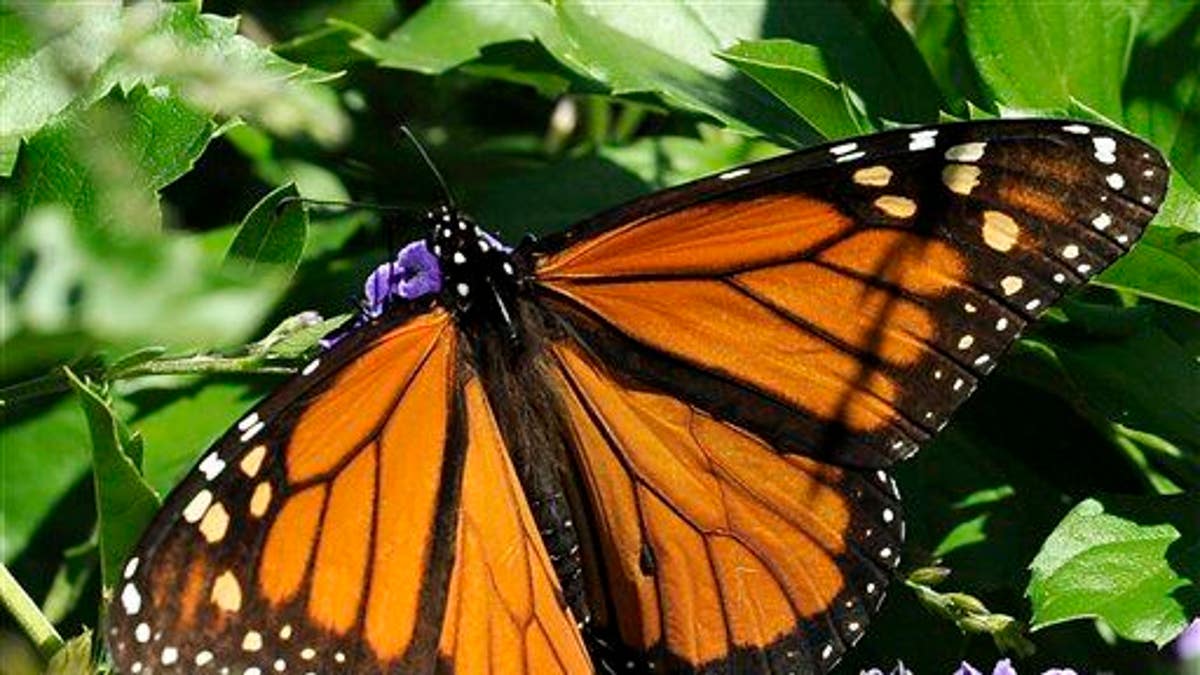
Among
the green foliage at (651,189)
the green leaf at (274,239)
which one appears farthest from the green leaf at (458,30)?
the green leaf at (274,239)

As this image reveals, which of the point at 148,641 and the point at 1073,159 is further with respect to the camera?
the point at 1073,159

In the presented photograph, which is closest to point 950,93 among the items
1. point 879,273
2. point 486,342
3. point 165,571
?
point 879,273

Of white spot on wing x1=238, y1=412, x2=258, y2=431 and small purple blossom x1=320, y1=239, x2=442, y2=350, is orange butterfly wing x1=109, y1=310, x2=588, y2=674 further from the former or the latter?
small purple blossom x1=320, y1=239, x2=442, y2=350

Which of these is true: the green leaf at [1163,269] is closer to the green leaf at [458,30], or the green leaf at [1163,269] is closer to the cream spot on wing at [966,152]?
the cream spot on wing at [966,152]

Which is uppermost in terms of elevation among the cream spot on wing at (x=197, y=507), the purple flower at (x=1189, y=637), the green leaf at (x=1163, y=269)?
the cream spot on wing at (x=197, y=507)

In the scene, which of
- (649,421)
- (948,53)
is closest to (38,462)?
(649,421)

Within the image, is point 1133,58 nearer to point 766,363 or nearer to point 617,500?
point 766,363

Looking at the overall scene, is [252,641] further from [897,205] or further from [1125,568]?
[1125,568]

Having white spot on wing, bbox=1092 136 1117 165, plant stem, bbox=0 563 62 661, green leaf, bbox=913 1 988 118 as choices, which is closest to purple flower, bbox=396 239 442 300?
plant stem, bbox=0 563 62 661
